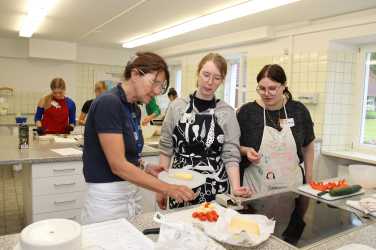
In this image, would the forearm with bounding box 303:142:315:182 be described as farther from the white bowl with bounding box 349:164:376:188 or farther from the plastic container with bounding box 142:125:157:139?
the plastic container with bounding box 142:125:157:139

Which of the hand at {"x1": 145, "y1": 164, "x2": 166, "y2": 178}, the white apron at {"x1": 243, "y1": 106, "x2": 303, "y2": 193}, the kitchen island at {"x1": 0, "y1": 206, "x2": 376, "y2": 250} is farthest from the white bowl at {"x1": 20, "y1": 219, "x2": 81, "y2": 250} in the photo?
the white apron at {"x1": 243, "y1": 106, "x2": 303, "y2": 193}

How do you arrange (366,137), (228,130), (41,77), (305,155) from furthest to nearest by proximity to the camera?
(41,77) → (366,137) → (305,155) → (228,130)

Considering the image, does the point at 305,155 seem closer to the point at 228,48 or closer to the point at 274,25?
the point at 274,25

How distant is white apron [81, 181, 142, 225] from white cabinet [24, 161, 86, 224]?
3.81 feet

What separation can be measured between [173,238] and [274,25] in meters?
3.58

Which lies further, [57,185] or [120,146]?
[57,185]

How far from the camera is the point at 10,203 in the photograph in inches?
143

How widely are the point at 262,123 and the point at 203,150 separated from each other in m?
0.41

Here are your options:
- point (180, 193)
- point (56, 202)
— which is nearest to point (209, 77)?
point (180, 193)

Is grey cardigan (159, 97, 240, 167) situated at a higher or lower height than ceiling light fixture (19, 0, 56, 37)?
lower

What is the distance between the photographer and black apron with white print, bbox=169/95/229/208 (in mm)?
1507

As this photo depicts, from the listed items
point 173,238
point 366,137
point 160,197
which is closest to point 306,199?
point 160,197

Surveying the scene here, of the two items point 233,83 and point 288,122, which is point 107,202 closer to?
point 288,122

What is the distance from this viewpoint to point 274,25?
12.9 ft
